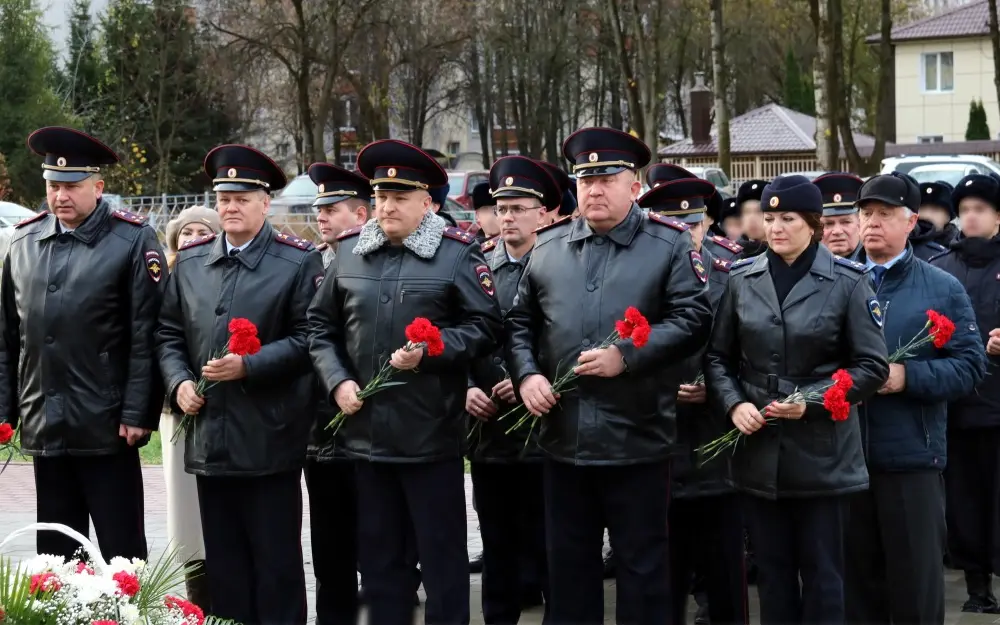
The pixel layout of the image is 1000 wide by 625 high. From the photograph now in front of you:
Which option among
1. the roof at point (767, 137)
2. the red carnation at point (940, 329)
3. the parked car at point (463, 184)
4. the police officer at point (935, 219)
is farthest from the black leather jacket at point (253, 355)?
the roof at point (767, 137)

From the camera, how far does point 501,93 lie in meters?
53.4

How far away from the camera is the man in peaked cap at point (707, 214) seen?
291 inches

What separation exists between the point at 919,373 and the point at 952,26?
60.4 m

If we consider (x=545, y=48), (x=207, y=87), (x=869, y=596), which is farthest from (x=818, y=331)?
(x=545, y=48)

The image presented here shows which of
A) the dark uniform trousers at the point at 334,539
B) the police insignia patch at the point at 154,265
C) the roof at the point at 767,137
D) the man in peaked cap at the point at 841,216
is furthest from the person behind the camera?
the roof at the point at 767,137

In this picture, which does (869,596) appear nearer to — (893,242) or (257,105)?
(893,242)

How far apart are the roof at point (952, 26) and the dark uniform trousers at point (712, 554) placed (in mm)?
57192

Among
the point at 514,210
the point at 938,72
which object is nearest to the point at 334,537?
the point at 514,210

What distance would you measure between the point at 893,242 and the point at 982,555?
6.95 ft

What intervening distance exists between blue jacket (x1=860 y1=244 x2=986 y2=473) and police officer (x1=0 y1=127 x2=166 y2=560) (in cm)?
329

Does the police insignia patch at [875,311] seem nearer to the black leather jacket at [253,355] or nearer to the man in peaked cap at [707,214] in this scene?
the man in peaked cap at [707,214]

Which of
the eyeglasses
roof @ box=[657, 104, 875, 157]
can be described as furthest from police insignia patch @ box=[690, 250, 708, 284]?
roof @ box=[657, 104, 875, 157]

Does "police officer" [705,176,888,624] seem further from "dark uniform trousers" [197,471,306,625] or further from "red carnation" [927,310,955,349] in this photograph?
"dark uniform trousers" [197,471,306,625]

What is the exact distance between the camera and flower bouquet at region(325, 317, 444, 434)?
5.69m
